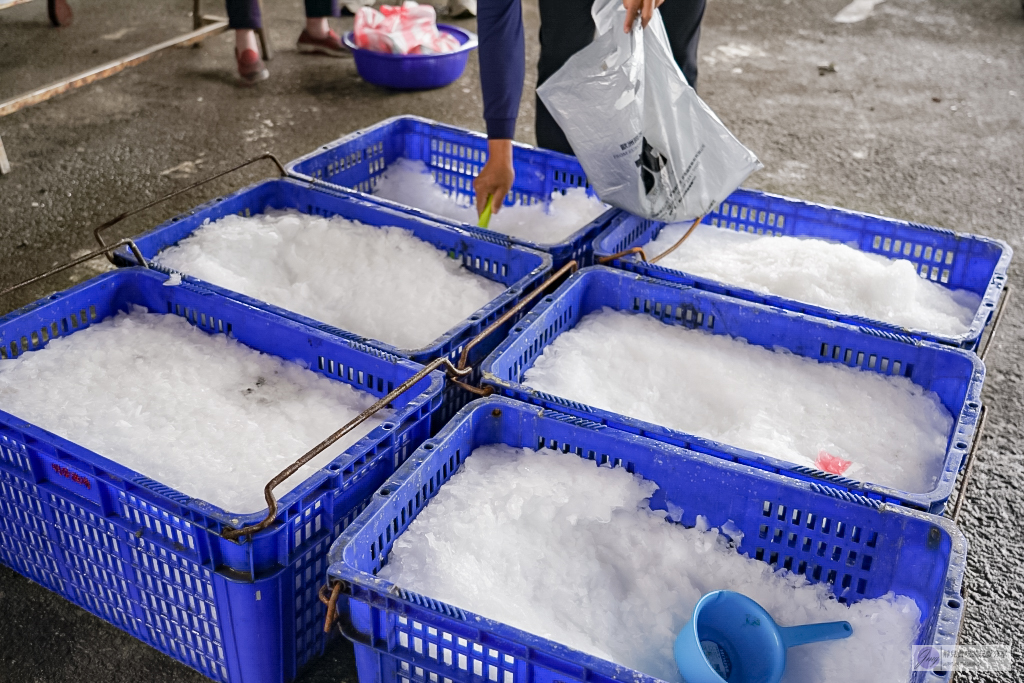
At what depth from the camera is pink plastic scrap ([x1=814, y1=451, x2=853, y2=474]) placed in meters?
1.36

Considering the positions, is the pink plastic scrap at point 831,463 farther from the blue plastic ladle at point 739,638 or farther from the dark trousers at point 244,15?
the dark trousers at point 244,15

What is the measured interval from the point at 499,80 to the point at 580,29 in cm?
36

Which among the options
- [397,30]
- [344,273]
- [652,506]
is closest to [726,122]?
[397,30]

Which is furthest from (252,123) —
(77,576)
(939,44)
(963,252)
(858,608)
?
(939,44)

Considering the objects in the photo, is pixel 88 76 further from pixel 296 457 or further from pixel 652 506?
pixel 652 506

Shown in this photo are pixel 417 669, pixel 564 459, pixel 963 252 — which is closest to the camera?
pixel 417 669

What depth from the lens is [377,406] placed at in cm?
121

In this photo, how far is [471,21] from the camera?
4410mm

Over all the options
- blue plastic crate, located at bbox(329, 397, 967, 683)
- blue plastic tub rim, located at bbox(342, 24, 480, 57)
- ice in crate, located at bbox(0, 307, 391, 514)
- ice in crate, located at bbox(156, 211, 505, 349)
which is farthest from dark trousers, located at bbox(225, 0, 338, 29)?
blue plastic crate, located at bbox(329, 397, 967, 683)

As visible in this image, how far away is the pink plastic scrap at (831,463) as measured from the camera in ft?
4.46

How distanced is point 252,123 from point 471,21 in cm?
154

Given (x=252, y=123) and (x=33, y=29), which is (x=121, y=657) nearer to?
(x=252, y=123)

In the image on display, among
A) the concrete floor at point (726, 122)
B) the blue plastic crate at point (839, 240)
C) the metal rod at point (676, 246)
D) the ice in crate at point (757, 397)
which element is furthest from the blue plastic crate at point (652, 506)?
the metal rod at point (676, 246)

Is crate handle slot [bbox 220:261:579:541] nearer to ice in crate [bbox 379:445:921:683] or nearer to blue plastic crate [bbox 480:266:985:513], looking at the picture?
blue plastic crate [bbox 480:266:985:513]
